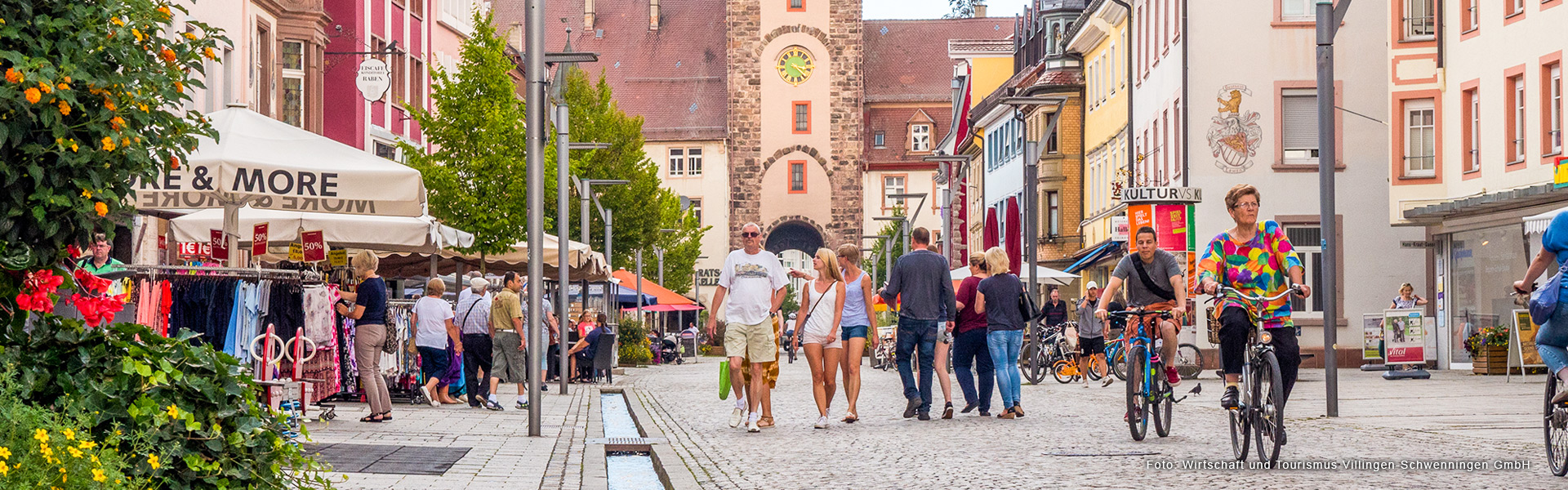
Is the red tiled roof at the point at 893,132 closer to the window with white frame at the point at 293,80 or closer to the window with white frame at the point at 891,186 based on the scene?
the window with white frame at the point at 891,186

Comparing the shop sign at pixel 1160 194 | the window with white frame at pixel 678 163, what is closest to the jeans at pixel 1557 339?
the shop sign at pixel 1160 194

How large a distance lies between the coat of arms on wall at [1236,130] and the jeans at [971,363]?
778 inches

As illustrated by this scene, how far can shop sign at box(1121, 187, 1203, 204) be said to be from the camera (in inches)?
1182

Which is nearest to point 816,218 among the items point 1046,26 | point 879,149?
point 879,149

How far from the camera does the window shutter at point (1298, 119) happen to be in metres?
34.8

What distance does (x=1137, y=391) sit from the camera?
11586 millimetres

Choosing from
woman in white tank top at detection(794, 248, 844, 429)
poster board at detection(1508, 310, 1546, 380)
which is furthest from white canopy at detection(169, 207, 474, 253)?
poster board at detection(1508, 310, 1546, 380)

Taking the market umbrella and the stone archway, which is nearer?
the market umbrella

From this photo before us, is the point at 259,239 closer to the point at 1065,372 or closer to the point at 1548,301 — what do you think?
the point at 1548,301

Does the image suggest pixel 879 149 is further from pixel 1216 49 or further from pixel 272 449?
pixel 272 449

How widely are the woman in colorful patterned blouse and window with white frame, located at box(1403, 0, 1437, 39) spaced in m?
24.4

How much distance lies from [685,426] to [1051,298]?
18.4 metres

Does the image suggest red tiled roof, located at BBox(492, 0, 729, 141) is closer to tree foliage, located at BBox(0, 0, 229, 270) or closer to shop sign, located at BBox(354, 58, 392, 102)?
shop sign, located at BBox(354, 58, 392, 102)

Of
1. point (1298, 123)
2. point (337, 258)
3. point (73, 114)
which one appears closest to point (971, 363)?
point (337, 258)
